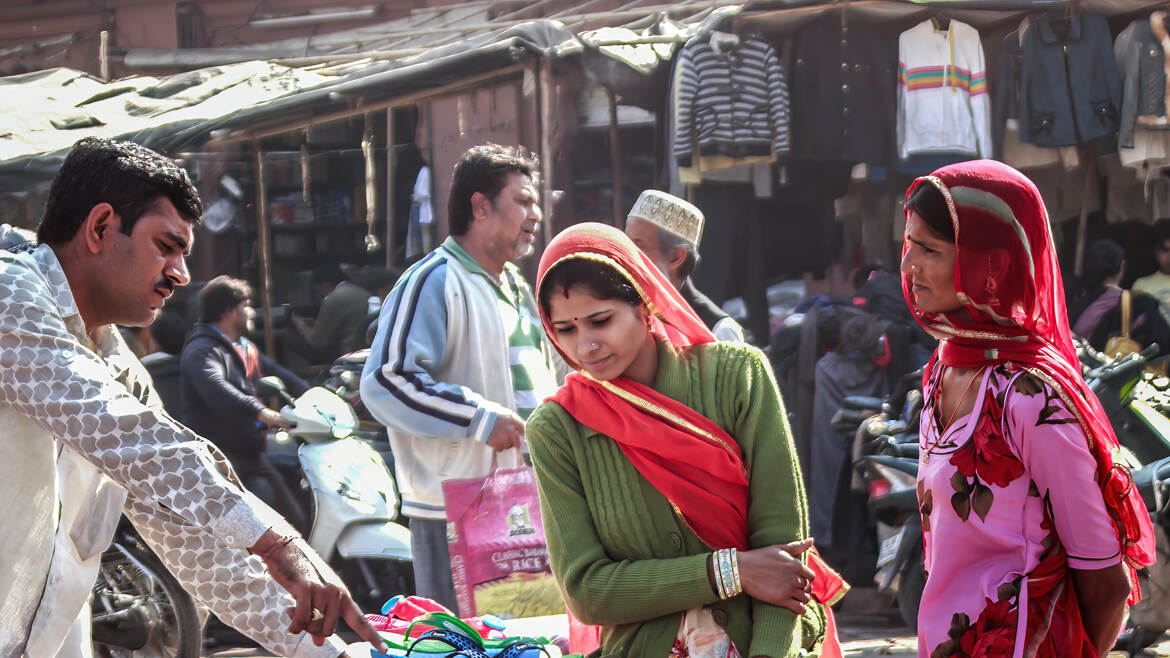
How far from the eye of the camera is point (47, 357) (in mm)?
2037

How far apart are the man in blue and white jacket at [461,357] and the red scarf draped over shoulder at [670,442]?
136 cm

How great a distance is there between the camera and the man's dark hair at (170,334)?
7105mm

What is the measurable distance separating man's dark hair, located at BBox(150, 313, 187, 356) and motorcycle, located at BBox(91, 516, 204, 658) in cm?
177

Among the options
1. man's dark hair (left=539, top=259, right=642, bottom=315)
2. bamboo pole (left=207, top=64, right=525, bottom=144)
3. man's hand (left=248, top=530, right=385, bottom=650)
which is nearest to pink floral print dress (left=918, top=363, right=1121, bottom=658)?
man's dark hair (left=539, top=259, right=642, bottom=315)

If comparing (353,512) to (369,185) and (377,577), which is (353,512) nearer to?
(377,577)

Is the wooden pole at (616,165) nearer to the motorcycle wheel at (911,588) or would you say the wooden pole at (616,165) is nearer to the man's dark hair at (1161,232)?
the motorcycle wheel at (911,588)

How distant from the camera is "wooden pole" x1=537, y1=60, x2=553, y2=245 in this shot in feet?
23.3

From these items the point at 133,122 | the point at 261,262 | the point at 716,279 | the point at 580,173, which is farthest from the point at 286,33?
the point at 716,279

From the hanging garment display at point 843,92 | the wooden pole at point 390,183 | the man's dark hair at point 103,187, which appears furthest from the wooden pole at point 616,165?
the man's dark hair at point 103,187

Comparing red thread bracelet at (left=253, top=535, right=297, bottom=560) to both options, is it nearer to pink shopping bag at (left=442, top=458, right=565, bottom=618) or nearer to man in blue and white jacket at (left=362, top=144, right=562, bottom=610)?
pink shopping bag at (left=442, top=458, right=565, bottom=618)

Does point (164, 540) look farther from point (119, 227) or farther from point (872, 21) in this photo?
point (872, 21)

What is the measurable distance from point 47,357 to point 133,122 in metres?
6.34

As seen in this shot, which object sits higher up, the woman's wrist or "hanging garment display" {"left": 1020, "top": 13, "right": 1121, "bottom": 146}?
"hanging garment display" {"left": 1020, "top": 13, "right": 1121, "bottom": 146}

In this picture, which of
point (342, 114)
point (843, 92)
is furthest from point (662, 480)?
point (342, 114)
